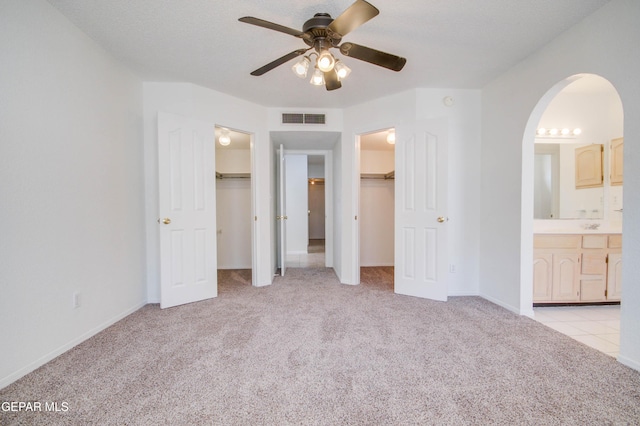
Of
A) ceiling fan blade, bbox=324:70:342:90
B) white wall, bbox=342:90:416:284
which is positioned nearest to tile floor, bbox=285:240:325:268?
white wall, bbox=342:90:416:284

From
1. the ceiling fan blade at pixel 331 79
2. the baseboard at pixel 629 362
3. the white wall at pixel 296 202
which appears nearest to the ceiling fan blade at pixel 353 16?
the ceiling fan blade at pixel 331 79

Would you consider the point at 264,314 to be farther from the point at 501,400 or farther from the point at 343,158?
the point at 343,158

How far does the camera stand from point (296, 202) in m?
6.11

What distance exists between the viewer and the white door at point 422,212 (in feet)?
9.51

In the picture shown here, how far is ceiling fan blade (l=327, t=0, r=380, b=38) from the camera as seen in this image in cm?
131

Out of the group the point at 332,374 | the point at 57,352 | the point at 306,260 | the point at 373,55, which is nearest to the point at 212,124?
the point at 373,55

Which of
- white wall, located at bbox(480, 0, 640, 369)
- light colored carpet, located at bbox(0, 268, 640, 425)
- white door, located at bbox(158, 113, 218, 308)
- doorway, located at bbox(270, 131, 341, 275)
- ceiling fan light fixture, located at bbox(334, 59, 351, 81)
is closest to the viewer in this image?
light colored carpet, located at bbox(0, 268, 640, 425)

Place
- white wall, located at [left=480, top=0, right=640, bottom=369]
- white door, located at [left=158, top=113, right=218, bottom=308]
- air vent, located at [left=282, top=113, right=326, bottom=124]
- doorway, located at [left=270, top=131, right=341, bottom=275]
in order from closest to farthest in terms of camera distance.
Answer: white wall, located at [left=480, top=0, right=640, bottom=369]
white door, located at [left=158, top=113, right=218, bottom=308]
air vent, located at [left=282, top=113, right=326, bottom=124]
doorway, located at [left=270, top=131, right=341, bottom=275]

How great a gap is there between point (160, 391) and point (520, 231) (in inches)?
126

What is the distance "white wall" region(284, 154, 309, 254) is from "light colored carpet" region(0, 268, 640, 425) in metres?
3.64

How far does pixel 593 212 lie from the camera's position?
10.5ft

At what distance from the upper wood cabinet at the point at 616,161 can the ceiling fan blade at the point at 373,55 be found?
326 cm

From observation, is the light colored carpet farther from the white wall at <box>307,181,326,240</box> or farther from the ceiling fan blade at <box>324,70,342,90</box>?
the white wall at <box>307,181,326,240</box>

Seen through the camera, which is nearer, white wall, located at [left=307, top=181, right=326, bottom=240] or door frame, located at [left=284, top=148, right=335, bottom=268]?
door frame, located at [left=284, top=148, right=335, bottom=268]
